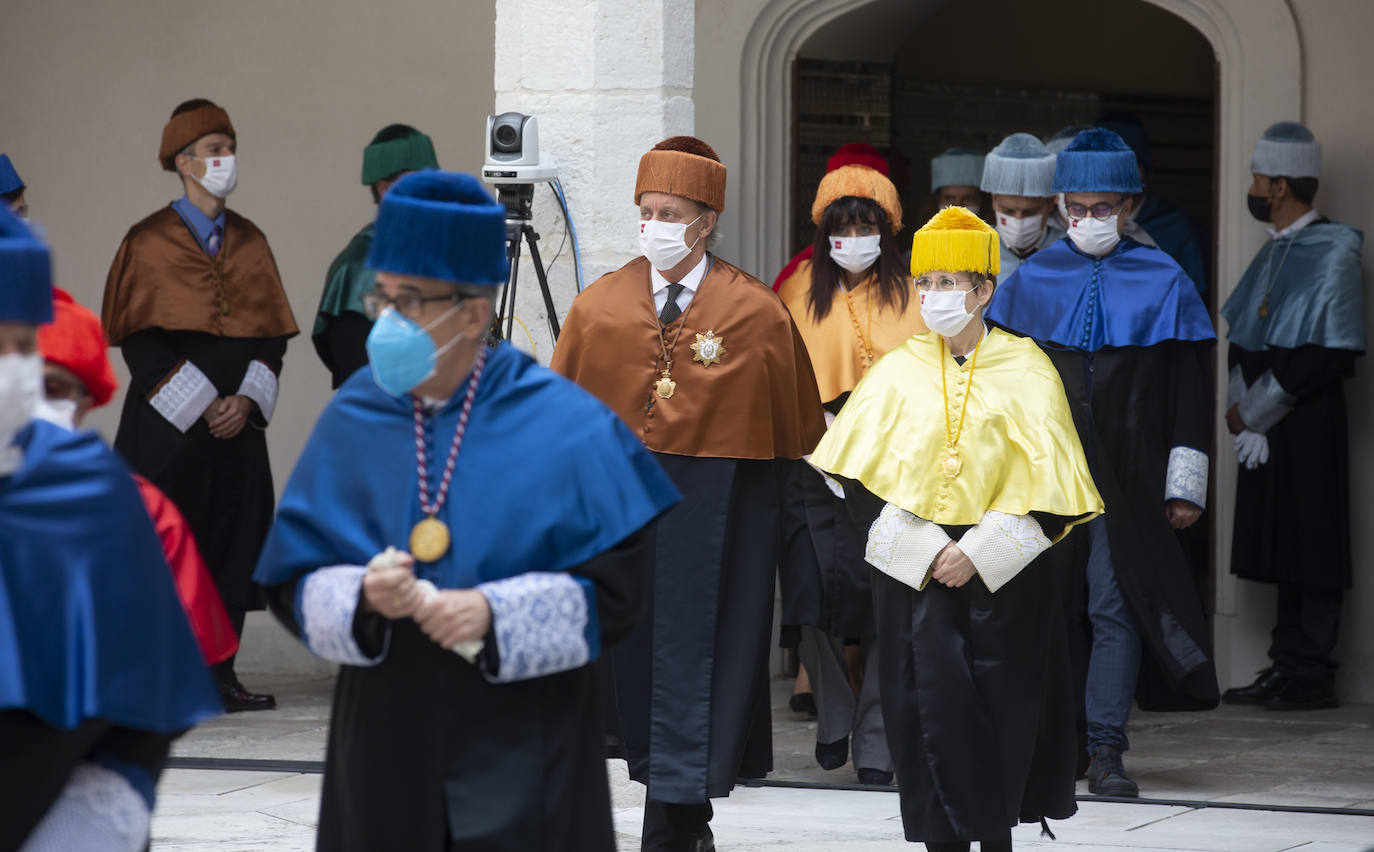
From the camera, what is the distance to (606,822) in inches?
137

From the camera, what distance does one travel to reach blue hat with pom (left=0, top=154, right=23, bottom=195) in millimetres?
7781

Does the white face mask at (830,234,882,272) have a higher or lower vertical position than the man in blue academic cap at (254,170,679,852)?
higher

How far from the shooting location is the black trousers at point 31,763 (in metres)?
2.78

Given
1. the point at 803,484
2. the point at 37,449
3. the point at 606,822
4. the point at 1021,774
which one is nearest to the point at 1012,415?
the point at 1021,774

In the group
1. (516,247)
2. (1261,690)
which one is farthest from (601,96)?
(1261,690)

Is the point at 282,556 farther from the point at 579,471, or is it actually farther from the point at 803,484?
the point at 803,484

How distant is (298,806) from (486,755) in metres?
3.24

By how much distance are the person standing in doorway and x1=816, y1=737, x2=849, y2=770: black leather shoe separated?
8.18 feet

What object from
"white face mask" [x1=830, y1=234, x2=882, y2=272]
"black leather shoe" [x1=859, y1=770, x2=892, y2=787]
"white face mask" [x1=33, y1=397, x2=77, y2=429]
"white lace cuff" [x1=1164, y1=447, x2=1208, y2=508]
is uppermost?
"white face mask" [x1=830, y1=234, x2=882, y2=272]

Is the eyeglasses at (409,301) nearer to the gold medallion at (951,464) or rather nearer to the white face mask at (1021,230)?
the gold medallion at (951,464)

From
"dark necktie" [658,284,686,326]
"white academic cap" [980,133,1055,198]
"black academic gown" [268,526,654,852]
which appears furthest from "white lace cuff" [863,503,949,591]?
"white academic cap" [980,133,1055,198]

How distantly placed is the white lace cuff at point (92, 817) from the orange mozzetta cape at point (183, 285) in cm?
538

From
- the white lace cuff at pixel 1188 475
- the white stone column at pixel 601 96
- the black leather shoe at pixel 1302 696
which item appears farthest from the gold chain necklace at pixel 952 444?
the black leather shoe at pixel 1302 696

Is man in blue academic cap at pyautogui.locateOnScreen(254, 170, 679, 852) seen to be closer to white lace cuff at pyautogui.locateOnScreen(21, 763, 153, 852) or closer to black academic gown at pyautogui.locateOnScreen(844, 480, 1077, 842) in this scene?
white lace cuff at pyautogui.locateOnScreen(21, 763, 153, 852)
